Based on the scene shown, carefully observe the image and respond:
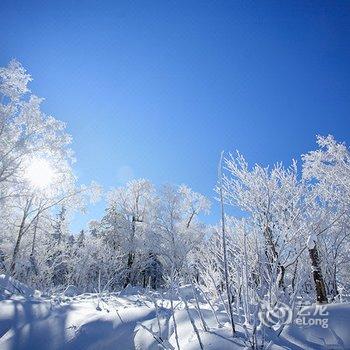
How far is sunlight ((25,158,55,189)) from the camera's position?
1378 centimetres

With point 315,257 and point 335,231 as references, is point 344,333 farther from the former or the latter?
point 335,231

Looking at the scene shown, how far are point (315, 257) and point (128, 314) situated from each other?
330 centimetres

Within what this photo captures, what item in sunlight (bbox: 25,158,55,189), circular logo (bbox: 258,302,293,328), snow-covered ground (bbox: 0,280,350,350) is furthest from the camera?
sunlight (bbox: 25,158,55,189)

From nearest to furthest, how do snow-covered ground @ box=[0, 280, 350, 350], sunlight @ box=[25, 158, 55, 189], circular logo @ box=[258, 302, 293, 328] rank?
1. snow-covered ground @ box=[0, 280, 350, 350]
2. circular logo @ box=[258, 302, 293, 328]
3. sunlight @ box=[25, 158, 55, 189]

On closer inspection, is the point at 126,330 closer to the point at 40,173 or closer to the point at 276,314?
the point at 276,314

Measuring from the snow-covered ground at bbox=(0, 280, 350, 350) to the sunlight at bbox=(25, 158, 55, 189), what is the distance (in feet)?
29.8

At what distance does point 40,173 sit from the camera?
1460 centimetres

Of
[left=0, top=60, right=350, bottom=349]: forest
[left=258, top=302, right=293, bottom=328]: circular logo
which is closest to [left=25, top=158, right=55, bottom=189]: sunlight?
[left=0, top=60, right=350, bottom=349]: forest

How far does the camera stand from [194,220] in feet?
89.1

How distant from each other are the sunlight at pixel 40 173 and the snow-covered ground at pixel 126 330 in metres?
9.07

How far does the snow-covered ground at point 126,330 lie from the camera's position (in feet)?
10.1

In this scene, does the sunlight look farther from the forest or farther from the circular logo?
the circular logo

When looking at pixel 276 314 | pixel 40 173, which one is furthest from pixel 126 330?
pixel 40 173

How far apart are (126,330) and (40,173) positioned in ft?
39.6
